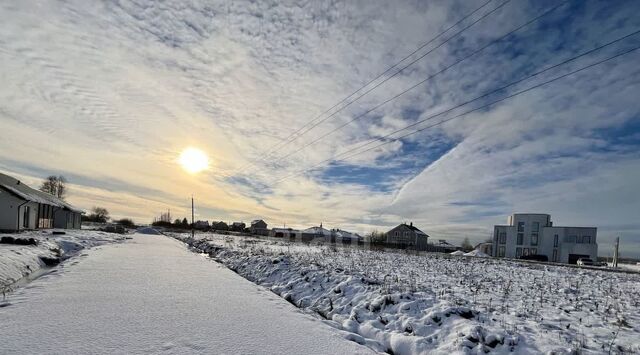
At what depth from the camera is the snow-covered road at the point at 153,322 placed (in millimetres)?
5305

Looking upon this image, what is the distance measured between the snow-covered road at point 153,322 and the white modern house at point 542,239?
68329mm

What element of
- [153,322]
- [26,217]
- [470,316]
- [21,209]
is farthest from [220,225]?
[470,316]

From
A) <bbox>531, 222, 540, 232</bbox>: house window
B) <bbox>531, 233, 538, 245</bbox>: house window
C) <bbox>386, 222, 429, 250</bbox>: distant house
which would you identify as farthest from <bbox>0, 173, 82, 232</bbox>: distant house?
<bbox>531, 222, 540, 232</bbox>: house window

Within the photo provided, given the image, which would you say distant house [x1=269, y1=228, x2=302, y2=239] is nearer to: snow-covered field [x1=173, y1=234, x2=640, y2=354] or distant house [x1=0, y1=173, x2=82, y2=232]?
distant house [x1=0, y1=173, x2=82, y2=232]

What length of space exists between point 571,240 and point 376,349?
71158 millimetres

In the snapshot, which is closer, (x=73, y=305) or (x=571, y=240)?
(x=73, y=305)

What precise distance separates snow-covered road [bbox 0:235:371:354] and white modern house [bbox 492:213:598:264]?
6833 centimetres

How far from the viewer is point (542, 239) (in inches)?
2584

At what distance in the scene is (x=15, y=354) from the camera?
464 centimetres

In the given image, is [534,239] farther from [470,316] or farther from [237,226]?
[237,226]

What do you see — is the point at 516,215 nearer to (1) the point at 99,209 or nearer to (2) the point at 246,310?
(2) the point at 246,310

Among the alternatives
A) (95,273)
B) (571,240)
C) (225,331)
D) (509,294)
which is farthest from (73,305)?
(571,240)

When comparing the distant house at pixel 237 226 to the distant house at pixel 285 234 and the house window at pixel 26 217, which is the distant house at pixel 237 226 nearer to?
the distant house at pixel 285 234

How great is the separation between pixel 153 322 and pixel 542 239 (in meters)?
74.0
